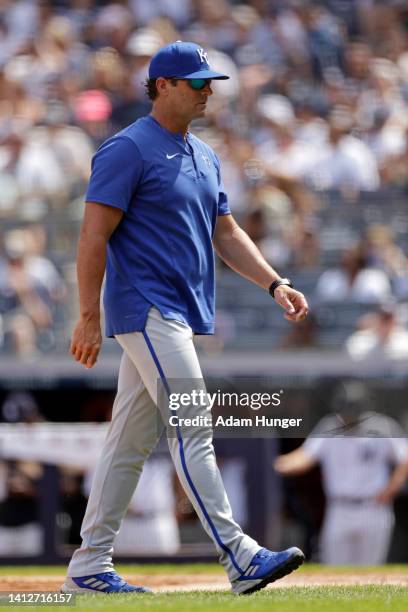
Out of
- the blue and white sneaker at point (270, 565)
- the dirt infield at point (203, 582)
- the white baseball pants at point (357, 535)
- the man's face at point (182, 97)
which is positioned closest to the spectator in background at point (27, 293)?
the white baseball pants at point (357, 535)

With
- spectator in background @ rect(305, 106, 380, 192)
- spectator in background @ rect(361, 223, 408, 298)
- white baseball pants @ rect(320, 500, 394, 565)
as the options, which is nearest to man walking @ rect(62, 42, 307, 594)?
white baseball pants @ rect(320, 500, 394, 565)

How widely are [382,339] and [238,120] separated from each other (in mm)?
3298

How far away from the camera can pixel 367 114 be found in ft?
40.8

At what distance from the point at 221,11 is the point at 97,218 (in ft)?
31.2

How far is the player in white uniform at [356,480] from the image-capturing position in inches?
348

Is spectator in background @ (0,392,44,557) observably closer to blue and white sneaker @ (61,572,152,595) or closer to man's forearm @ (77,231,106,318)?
blue and white sneaker @ (61,572,152,595)

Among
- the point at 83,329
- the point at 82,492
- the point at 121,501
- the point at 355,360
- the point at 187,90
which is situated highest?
the point at 187,90

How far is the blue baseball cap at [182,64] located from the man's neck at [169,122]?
13 centimetres

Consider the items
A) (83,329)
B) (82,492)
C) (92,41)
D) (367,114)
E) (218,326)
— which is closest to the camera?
(83,329)

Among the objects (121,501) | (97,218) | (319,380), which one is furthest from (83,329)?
(319,380)

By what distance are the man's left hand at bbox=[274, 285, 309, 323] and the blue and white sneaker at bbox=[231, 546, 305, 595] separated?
34.0 inches

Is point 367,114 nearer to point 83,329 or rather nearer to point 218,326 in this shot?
point 218,326

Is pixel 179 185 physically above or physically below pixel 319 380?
above

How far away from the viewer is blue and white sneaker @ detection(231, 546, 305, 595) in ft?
14.7
